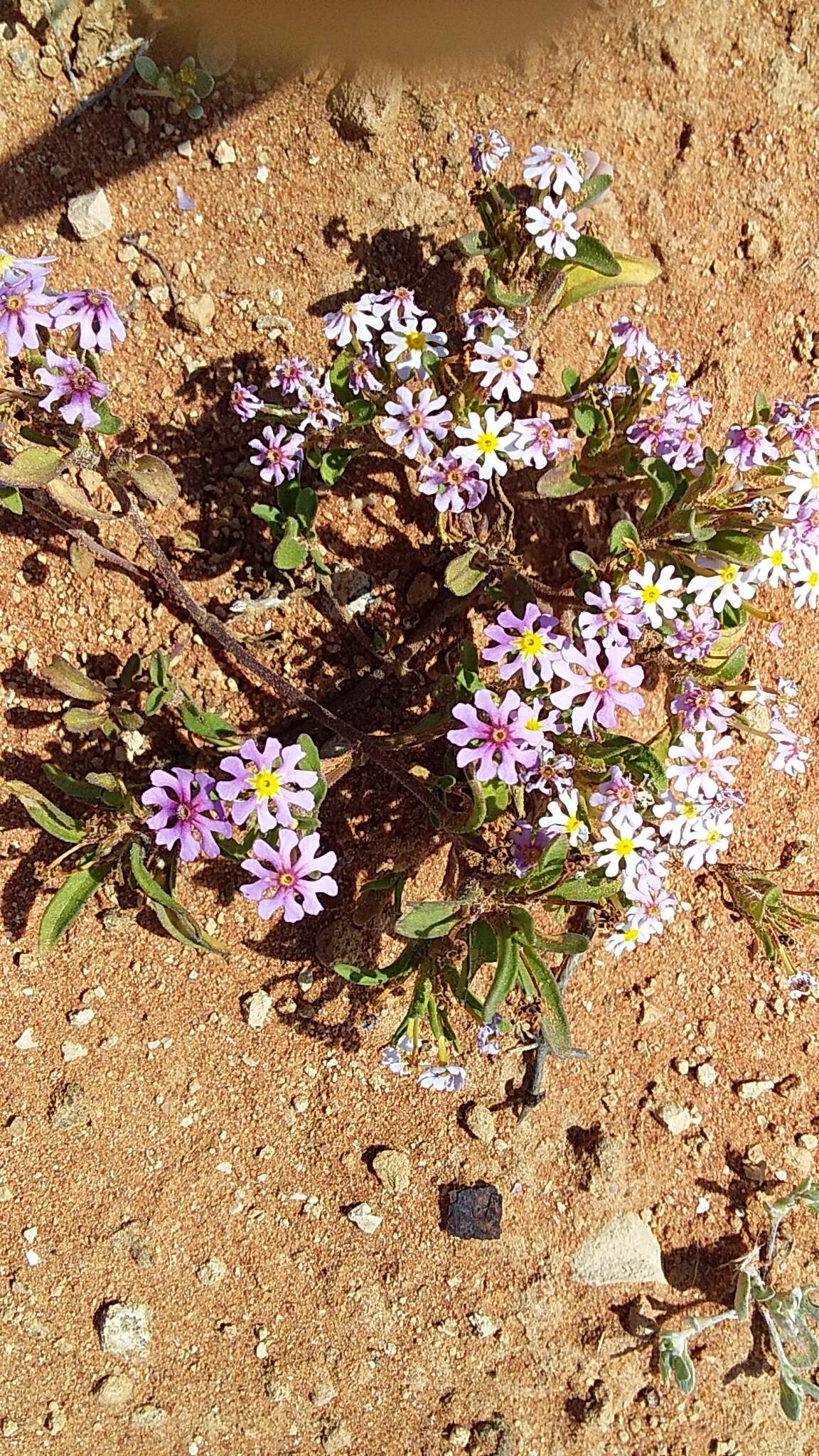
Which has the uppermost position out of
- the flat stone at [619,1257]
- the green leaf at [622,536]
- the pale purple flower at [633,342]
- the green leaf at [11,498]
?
the green leaf at [11,498]

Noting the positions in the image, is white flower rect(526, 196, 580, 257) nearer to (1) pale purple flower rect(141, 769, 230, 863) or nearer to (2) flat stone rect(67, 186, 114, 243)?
(2) flat stone rect(67, 186, 114, 243)

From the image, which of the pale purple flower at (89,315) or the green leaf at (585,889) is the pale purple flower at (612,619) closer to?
the green leaf at (585,889)

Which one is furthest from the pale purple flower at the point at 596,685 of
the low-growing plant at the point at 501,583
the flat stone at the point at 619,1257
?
the flat stone at the point at 619,1257

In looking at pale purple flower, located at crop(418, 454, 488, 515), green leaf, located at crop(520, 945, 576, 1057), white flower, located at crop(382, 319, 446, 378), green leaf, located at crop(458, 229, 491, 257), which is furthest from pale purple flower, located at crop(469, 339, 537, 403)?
green leaf, located at crop(520, 945, 576, 1057)

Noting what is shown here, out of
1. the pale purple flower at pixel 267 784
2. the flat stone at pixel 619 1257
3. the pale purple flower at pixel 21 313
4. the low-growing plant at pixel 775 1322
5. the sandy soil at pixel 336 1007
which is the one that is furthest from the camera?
the flat stone at pixel 619 1257

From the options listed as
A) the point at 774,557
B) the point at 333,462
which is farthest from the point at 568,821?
the point at 333,462

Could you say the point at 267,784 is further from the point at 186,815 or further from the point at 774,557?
the point at 774,557
